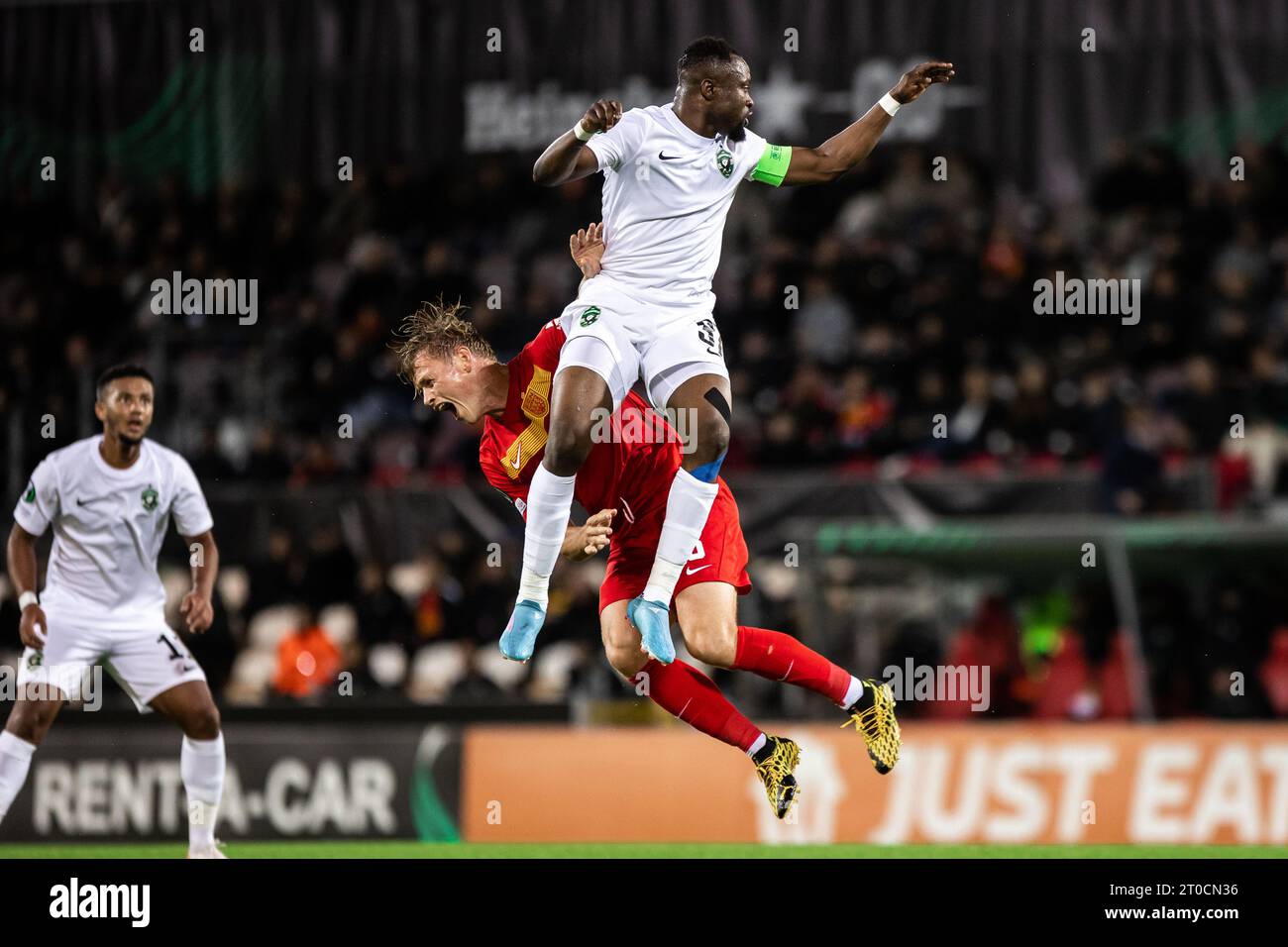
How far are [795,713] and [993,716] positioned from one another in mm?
1717

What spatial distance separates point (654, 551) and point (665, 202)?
1844mm

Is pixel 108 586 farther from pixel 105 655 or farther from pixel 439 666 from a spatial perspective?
pixel 439 666

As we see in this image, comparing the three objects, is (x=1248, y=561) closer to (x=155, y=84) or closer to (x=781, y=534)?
(x=781, y=534)

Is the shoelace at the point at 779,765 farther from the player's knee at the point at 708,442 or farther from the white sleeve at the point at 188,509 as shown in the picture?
the white sleeve at the point at 188,509

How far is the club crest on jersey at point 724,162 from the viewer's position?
9.04 m

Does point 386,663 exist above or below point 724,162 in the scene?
below

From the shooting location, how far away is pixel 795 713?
52.5 feet

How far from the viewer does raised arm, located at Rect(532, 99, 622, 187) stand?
8.39m

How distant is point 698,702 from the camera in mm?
9602

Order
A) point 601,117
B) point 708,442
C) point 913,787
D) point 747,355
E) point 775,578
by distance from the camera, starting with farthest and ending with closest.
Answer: point 747,355 → point 775,578 → point 913,787 → point 708,442 → point 601,117

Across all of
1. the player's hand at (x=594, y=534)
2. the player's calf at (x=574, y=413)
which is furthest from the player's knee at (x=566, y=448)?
the player's hand at (x=594, y=534)

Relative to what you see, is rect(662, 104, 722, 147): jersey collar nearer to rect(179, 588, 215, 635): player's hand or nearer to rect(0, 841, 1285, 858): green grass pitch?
rect(179, 588, 215, 635): player's hand

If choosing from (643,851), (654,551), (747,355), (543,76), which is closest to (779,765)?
(654,551)
